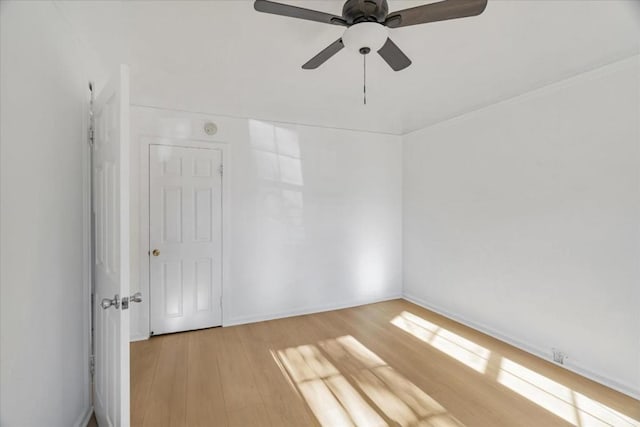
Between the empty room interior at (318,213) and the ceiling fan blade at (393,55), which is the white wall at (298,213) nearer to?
the empty room interior at (318,213)

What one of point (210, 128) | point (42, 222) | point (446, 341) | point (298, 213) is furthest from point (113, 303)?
point (446, 341)

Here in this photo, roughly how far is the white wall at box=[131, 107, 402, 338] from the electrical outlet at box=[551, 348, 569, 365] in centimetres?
210

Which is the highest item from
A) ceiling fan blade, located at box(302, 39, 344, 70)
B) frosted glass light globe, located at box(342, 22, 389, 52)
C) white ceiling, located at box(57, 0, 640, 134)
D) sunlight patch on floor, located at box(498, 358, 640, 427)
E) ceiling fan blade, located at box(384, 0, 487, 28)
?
white ceiling, located at box(57, 0, 640, 134)

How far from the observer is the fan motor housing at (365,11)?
4.66 feet

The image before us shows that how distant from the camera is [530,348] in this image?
2830 millimetres

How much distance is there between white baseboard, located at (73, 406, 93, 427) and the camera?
70.5 inches

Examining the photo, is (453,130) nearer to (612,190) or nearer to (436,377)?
(612,190)

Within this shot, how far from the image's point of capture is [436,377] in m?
2.41

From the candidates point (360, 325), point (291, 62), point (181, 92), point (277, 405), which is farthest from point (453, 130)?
point (277, 405)

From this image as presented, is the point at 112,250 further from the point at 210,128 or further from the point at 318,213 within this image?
the point at 318,213

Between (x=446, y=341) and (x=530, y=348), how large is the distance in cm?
77

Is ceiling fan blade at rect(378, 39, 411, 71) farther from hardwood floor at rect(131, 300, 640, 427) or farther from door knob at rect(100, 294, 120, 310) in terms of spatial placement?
hardwood floor at rect(131, 300, 640, 427)

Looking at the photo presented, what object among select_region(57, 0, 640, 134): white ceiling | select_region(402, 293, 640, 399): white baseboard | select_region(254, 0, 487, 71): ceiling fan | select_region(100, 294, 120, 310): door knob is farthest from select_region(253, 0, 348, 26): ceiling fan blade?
select_region(402, 293, 640, 399): white baseboard

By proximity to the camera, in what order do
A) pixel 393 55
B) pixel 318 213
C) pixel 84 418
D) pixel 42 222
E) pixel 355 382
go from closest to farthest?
pixel 42 222 → pixel 393 55 → pixel 84 418 → pixel 355 382 → pixel 318 213
